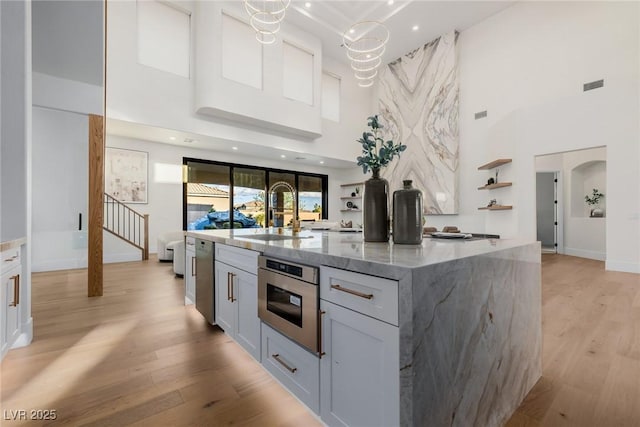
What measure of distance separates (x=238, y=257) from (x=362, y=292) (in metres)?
1.11

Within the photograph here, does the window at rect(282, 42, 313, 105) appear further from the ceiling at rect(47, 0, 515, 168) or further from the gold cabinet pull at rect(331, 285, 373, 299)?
the gold cabinet pull at rect(331, 285, 373, 299)

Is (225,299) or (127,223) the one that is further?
(127,223)

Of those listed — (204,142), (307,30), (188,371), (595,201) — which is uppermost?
(307,30)

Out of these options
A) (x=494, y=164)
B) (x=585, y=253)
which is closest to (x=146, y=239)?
(x=494, y=164)

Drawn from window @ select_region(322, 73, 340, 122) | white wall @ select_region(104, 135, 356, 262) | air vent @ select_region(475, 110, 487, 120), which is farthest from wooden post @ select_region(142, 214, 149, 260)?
air vent @ select_region(475, 110, 487, 120)

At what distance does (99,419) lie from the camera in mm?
1319

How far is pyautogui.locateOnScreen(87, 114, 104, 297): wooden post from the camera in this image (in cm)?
339

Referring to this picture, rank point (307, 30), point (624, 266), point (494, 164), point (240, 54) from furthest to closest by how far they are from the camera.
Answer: point (307, 30) → point (494, 164) → point (240, 54) → point (624, 266)

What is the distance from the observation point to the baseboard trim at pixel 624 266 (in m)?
4.46

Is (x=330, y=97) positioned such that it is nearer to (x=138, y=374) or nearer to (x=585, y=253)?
(x=585, y=253)

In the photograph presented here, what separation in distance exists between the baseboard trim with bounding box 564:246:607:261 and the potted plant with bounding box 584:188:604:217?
35.5 inches

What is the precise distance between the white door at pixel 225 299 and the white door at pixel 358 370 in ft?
3.29

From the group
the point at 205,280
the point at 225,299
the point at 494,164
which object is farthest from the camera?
the point at 494,164

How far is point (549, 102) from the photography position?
5.28 m
